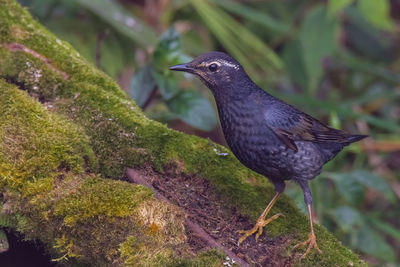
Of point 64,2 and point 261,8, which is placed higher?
point 261,8

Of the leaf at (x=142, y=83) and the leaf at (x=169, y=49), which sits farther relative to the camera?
the leaf at (x=142, y=83)

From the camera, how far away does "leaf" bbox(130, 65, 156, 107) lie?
15.5ft

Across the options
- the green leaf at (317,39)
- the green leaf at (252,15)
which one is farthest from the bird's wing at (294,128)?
the green leaf at (252,15)

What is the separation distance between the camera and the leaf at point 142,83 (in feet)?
15.5

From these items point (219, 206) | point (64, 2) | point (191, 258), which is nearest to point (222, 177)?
point (219, 206)

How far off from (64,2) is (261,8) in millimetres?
3288

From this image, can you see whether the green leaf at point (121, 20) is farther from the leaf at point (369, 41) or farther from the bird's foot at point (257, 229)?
the leaf at point (369, 41)

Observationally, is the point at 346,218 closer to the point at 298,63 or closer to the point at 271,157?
the point at 271,157

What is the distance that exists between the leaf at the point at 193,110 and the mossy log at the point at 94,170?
0.78 metres

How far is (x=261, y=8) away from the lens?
320 inches

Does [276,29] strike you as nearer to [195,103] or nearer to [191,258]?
[195,103]

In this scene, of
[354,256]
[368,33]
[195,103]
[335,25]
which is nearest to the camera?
[354,256]

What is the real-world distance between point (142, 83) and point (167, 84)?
32 centimetres

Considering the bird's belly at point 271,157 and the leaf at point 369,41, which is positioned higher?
the leaf at point 369,41
